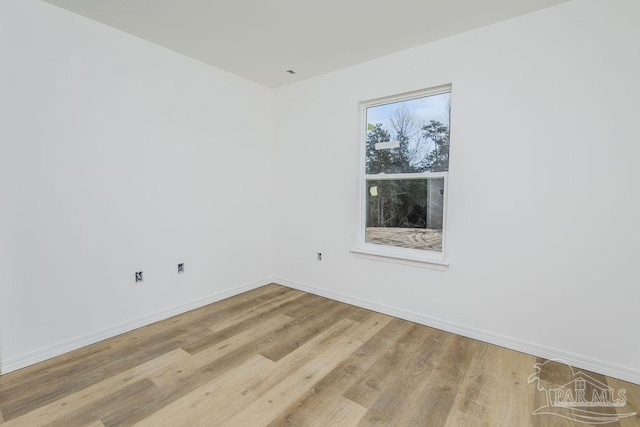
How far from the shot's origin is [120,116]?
265 centimetres

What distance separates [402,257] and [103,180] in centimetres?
282

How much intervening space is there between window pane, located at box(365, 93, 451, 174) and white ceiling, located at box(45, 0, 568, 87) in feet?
1.82

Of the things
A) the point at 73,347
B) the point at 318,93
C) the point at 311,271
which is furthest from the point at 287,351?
the point at 318,93

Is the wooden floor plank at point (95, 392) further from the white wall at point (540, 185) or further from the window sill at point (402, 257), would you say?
the white wall at point (540, 185)

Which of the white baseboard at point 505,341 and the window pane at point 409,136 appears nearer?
the white baseboard at point 505,341

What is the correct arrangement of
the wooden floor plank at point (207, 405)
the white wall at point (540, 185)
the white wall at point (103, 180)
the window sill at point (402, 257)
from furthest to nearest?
the window sill at point (402, 257)
the white wall at point (103, 180)
the white wall at point (540, 185)
the wooden floor plank at point (207, 405)

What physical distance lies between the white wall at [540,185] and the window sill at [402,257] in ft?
0.27

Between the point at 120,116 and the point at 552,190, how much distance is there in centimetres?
360

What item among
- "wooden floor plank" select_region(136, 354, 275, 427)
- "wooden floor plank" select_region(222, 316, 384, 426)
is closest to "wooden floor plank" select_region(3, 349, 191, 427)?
"wooden floor plank" select_region(136, 354, 275, 427)

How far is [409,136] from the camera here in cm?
307

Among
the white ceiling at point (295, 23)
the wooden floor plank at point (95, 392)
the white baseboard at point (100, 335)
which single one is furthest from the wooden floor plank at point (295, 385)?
the white ceiling at point (295, 23)

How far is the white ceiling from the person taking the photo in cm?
223

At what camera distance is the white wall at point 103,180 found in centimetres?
216

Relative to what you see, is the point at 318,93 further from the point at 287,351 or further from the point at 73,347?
the point at 73,347
